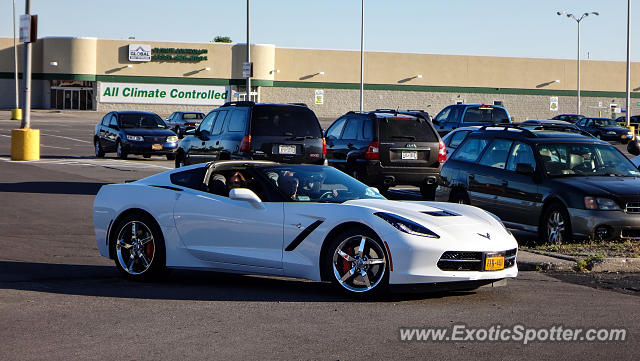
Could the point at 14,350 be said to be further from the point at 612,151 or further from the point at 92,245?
the point at 612,151

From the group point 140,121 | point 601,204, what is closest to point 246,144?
point 601,204

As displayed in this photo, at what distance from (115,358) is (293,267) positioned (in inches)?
110

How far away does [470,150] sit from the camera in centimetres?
1462

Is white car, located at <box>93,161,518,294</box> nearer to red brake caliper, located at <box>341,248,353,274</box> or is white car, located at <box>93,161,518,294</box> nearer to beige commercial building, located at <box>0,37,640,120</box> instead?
red brake caliper, located at <box>341,248,353,274</box>

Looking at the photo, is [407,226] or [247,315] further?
[407,226]

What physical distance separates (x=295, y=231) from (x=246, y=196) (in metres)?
0.57

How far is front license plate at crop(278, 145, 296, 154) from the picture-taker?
1802 centimetres

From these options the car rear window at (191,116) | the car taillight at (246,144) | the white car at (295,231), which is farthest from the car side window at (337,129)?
the car rear window at (191,116)

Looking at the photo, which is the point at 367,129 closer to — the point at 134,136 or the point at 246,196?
the point at 246,196

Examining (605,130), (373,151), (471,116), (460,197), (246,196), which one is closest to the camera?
(246,196)

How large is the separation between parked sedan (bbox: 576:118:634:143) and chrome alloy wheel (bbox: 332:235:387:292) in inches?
1760

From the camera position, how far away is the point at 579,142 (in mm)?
13445

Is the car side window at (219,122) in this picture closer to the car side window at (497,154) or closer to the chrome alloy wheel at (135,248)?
the car side window at (497,154)

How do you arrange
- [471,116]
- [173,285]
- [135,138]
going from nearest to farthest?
[173,285] < [471,116] < [135,138]
